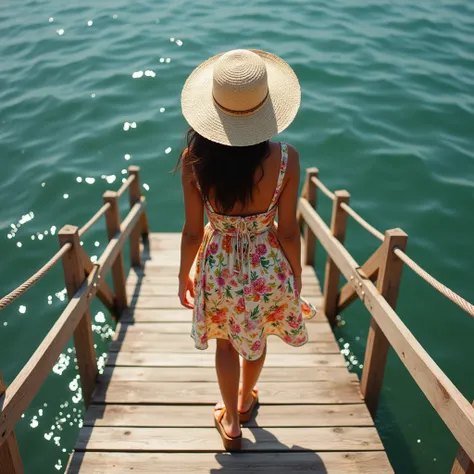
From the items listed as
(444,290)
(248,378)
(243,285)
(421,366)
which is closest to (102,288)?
(248,378)

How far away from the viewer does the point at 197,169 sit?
2152 mm

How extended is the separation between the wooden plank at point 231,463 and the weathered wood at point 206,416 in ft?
0.75

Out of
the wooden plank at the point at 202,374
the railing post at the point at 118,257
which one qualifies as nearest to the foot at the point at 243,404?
the wooden plank at the point at 202,374

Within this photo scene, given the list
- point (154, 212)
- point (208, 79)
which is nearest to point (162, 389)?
point (208, 79)

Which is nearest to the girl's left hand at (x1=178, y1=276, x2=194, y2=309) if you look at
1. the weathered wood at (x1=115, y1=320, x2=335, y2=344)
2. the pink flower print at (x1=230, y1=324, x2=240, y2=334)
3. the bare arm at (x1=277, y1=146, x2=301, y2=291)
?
the pink flower print at (x1=230, y1=324, x2=240, y2=334)

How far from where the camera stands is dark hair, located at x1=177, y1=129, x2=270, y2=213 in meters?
2.12

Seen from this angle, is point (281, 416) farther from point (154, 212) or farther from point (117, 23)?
point (117, 23)

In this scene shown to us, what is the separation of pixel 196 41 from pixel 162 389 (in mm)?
7861

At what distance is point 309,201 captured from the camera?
4.82 m

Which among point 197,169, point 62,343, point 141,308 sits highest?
point 197,169

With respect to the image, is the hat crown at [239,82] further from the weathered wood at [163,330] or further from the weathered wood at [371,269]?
the weathered wood at [163,330]

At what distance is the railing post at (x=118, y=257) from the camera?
Answer: 4120mm

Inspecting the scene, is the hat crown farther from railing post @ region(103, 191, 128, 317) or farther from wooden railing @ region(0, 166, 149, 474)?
railing post @ region(103, 191, 128, 317)

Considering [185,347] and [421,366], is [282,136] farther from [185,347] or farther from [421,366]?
[421,366]
